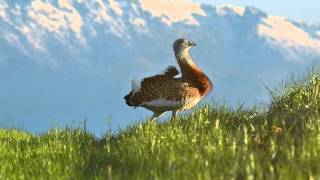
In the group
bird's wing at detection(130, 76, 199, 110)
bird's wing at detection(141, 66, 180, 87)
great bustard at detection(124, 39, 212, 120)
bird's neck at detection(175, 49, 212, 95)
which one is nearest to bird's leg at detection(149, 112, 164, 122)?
great bustard at detection(124, 39, 212, 120)

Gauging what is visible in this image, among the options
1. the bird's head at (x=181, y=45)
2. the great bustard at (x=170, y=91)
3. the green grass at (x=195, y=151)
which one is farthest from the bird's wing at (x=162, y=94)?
the bird's head at (x=181, y=45)

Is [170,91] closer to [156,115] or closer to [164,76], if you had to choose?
[164,76]

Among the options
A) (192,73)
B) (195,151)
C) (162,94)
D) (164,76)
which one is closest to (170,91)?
(162,94)

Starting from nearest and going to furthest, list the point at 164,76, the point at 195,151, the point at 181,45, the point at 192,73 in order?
the point at 195,151 < the point at 164,76 < the point at 192,73 < the point at 181,45

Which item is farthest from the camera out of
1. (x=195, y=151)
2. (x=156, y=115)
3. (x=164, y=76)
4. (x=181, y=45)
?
(x=181, y=45)

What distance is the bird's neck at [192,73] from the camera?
13461mm

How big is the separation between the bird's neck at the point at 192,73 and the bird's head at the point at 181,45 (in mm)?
55

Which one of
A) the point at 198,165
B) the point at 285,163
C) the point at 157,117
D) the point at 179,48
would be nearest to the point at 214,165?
the point at 198,165

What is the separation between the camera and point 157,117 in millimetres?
13297

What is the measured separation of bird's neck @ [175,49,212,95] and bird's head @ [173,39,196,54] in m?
0.05

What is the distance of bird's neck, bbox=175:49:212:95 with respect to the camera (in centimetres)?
1346

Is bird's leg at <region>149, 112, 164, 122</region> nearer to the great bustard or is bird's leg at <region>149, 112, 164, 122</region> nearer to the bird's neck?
the great bustard

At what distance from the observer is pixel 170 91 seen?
1288cm

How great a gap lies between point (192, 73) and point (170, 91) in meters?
0.98
